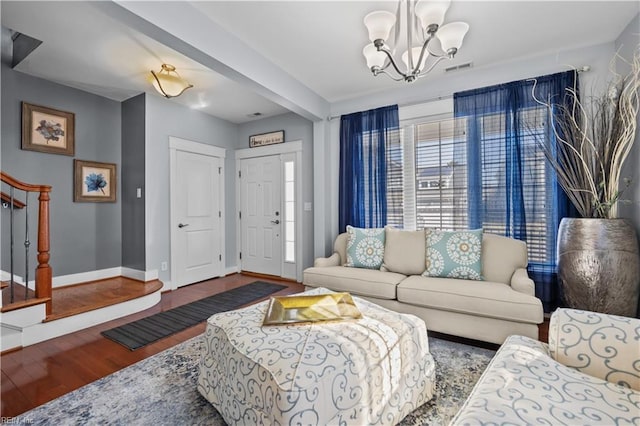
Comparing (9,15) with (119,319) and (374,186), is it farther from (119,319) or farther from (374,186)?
(374,186)

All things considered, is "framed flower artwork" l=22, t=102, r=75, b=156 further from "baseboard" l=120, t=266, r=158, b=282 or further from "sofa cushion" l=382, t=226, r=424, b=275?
"sofa cushion" l=382, t=226, r=424, b=275

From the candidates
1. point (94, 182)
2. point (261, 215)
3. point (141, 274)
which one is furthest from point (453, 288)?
point (94, 182)

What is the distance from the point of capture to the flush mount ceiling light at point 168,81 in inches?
118

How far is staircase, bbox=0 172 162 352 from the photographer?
2.38m

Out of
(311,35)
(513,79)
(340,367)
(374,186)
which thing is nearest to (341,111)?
(374,186)

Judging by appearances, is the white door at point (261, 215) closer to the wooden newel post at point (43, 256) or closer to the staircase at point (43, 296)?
the staircase at point (43, 296)

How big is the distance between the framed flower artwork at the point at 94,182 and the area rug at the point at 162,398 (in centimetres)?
274

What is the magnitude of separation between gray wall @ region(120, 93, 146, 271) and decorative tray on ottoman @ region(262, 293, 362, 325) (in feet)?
9.47

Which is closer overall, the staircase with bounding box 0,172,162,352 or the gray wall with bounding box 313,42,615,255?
the staircase with bounding box 0,172,162,352

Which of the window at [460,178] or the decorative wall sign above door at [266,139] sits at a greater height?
the decorative wall sign above door at [266,139]

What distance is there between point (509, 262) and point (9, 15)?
4542 millimetres

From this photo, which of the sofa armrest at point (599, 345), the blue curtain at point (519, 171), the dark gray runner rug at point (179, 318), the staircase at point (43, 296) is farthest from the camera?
the blue curtain at point (519, 171)

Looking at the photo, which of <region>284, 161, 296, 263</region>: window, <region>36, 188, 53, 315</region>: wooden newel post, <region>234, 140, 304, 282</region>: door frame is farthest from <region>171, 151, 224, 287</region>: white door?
<region>36, 188, 53, 315</region>: wooden newel post

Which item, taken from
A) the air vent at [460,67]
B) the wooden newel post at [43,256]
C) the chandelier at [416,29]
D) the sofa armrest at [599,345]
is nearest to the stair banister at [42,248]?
the wooden newel post at [43,256]
